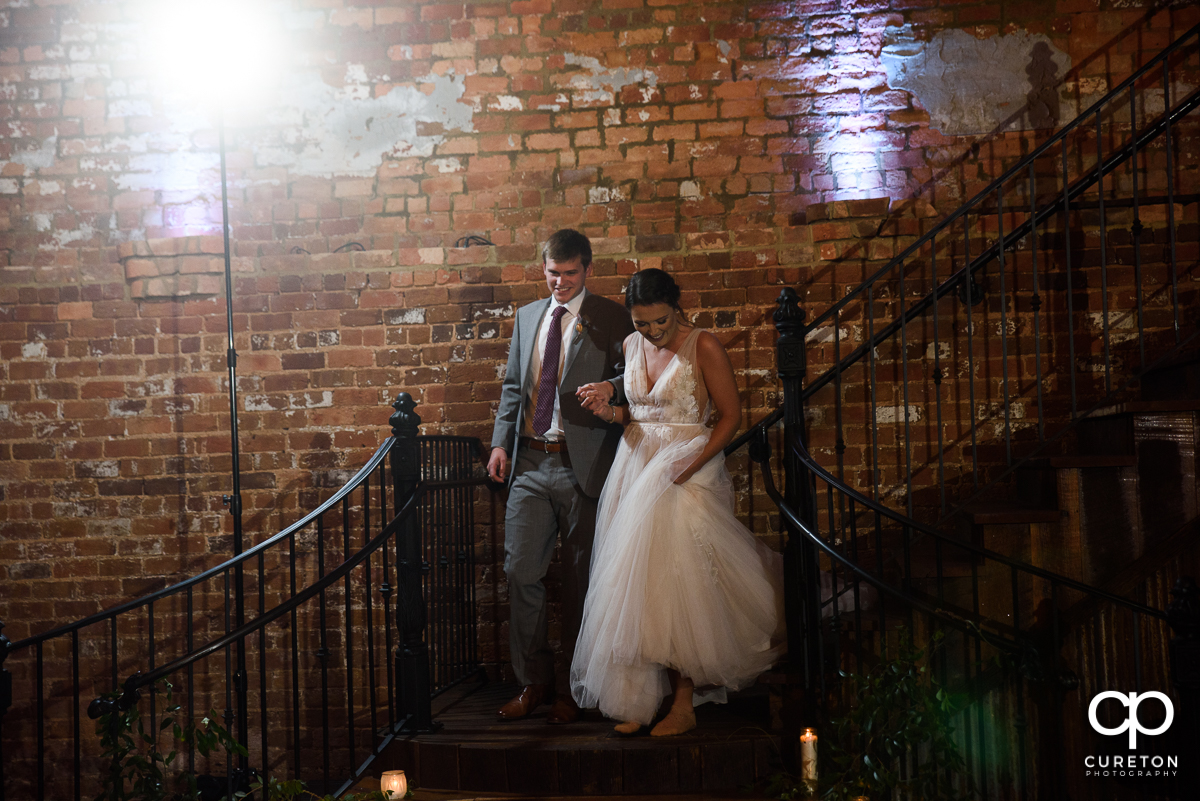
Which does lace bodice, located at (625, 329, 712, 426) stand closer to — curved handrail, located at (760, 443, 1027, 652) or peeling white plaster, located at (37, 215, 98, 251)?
curved handrail, located at (760, 443, 1027, 652)

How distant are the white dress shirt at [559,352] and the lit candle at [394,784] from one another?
1.23 m

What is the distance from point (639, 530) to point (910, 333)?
5.73ft

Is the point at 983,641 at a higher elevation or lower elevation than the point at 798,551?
lower

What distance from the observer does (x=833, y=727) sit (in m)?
2.54

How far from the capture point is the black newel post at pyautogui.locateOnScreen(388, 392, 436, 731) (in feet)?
9.32

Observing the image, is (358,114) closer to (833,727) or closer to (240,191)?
(240,191)

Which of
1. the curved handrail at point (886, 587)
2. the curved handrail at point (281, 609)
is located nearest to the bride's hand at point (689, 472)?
the curved handrail at point (886, 587)

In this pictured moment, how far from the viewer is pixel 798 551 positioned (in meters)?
2.83

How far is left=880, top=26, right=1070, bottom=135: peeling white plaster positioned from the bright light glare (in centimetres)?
301

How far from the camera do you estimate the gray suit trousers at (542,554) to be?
2955 millimetres

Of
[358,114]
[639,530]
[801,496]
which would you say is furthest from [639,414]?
[358,114]

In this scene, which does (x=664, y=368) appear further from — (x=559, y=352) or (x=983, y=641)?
(x=983, y=641)

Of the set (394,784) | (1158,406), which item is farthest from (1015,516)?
(394,784)

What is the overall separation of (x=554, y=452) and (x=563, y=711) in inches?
36.4
